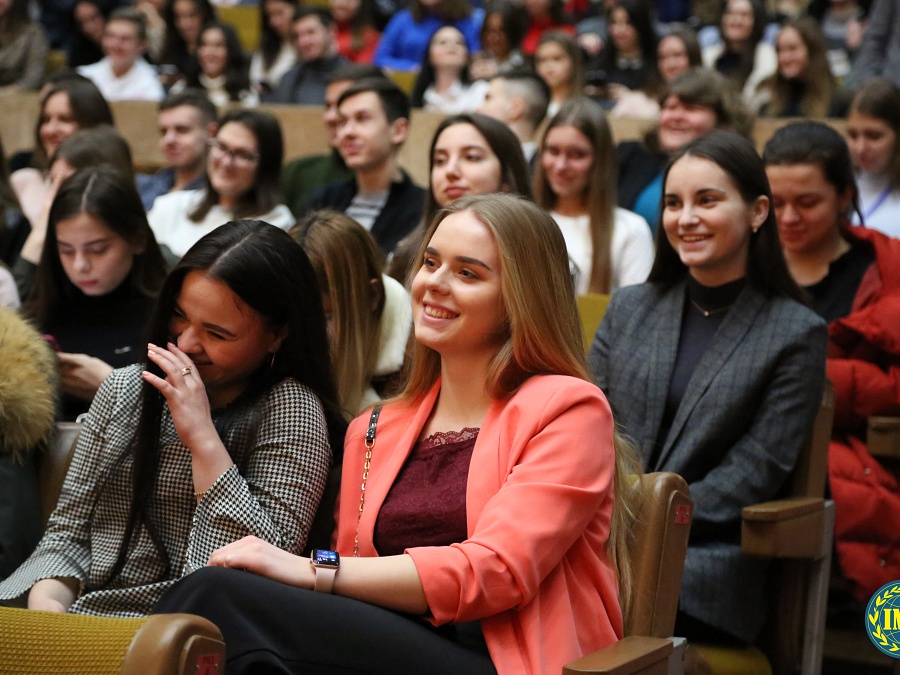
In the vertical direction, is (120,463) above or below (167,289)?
below

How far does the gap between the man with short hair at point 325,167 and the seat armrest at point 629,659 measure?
2.93 m

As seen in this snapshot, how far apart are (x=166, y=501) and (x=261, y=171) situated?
2203 mm

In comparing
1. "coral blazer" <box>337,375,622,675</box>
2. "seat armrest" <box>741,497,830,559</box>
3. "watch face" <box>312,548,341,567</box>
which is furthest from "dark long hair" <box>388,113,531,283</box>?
"watch face" <box>312,548,341,567</box>

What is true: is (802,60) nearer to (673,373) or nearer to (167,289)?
(673,373)

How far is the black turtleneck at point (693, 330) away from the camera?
2357 mm

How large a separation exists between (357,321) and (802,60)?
350 centimetres

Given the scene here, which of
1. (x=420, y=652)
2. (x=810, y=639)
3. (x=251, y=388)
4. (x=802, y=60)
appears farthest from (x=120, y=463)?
(x=802, y=60)

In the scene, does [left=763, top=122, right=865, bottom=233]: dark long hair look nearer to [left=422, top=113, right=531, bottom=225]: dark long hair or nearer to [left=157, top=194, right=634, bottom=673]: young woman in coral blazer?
[left=422, top=113, right=531, bottom=225]: dark long hair

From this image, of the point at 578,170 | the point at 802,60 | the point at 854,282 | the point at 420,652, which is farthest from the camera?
the point at 802,60

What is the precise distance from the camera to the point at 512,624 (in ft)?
5.06

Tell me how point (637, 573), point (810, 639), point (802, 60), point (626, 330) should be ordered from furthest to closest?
point (802, 60) → point (626, 330) → point (810, 639) → point (637, 573)

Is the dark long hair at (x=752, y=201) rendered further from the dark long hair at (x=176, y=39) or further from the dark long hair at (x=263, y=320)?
the dark long hair at (x=176, y=39)

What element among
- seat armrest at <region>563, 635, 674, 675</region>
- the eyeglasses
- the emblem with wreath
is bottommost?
the emblem with wreath

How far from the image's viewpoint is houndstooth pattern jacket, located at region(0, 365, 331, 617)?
1.71 metres
